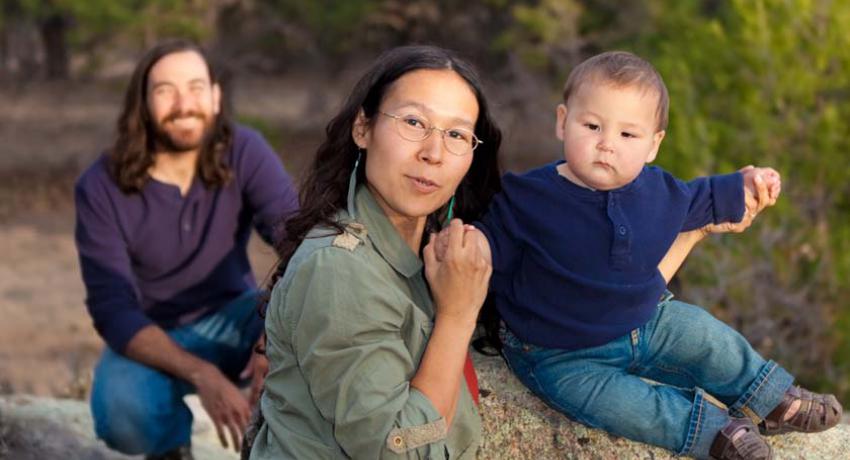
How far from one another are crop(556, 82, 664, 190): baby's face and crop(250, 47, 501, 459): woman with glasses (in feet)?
0.68

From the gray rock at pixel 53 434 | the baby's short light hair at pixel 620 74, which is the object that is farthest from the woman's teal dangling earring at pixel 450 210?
the gray rock at pixel 53 434

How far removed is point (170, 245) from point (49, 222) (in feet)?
25.2

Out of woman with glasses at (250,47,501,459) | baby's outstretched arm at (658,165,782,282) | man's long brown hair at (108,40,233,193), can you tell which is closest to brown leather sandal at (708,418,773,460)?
baby's outstretched arm at (658,165,782,282)

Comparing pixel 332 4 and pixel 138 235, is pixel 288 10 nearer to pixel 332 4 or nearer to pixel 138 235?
pixel 332 4

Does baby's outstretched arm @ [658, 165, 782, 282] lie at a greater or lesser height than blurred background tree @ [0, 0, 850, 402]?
greater

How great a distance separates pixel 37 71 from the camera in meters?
19.2

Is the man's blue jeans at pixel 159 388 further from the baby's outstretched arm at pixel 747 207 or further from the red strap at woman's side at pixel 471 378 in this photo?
the baby's outstretched arm at pixel 747 207

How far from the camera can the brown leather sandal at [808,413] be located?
2590 mm

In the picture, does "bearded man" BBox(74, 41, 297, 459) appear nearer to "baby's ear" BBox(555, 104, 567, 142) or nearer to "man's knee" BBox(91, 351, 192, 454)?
"man's knee" BBox(91, 351, 192, 454)

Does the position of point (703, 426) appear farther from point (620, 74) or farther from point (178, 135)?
point (178, 135)

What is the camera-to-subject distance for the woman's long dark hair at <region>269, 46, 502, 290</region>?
2.50 m

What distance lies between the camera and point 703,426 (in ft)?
8.36

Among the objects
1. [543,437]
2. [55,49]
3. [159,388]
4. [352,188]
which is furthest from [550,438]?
[55,49]

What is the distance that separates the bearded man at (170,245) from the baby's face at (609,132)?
66.5 inches
